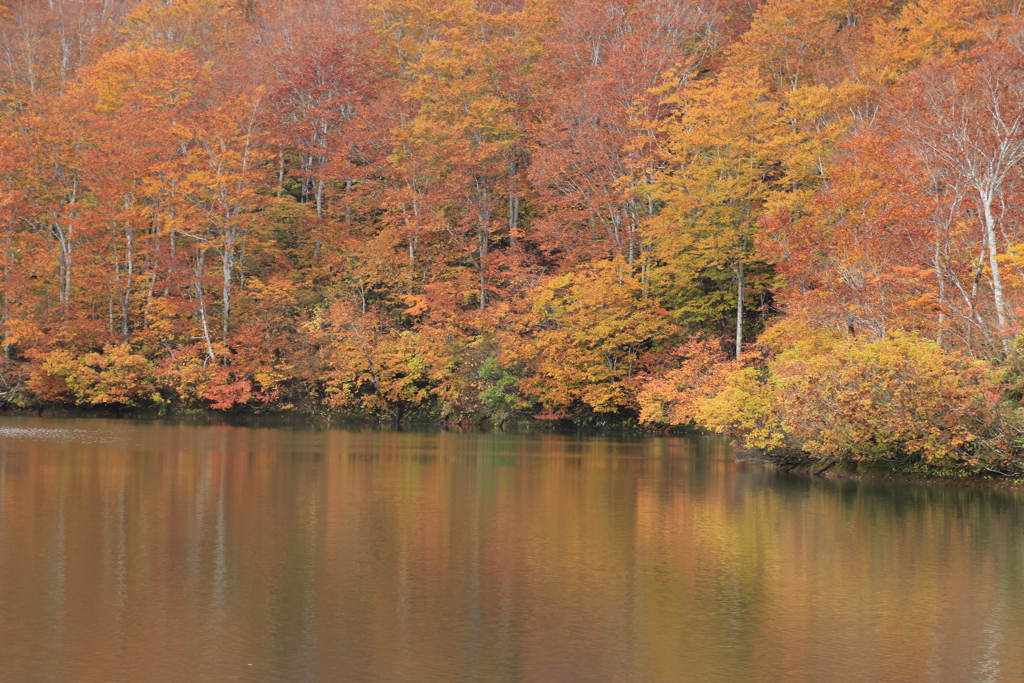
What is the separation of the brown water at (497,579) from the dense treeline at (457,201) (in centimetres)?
1491

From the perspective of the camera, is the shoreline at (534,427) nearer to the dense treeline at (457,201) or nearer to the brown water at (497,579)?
the dense treeline at (457,201)

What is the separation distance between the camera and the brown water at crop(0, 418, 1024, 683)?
23.7 feet

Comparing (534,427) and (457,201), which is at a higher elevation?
(457,201)

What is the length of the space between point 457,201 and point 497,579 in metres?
37.0

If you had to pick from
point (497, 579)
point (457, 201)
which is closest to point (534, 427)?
point (457, 201)

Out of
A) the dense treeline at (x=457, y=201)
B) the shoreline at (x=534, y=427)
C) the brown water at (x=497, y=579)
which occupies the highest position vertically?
the dense treeline at (x=457, y=201)

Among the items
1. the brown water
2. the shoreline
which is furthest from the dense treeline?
the brown water

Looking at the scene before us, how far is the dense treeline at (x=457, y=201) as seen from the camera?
3675cm

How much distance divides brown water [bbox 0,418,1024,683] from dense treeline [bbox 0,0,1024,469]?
1491cm

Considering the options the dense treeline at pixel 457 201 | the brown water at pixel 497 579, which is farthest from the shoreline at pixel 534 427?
the brown water at pixel 497 579

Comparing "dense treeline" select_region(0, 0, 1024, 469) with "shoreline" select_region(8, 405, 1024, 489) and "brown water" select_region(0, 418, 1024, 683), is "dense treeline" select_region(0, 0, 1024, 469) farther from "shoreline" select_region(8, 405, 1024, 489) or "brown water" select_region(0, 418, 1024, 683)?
"brown water" select_region(0, 418, 1024, 683)

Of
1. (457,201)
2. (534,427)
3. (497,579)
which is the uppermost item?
(457,201)

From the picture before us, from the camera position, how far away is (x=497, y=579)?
1014 centimetres

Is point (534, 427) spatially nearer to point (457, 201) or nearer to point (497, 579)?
point (457, 201)
